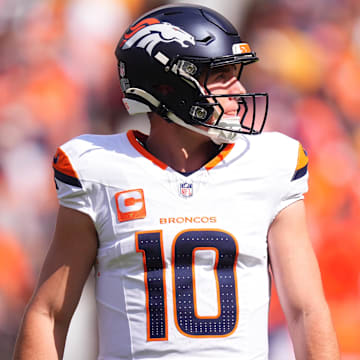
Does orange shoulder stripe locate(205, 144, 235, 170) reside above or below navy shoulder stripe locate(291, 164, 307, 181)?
above

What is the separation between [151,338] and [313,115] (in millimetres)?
2084

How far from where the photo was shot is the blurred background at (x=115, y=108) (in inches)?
133

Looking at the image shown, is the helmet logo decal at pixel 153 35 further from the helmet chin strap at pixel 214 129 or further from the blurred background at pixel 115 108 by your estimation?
the blurred background at pixel 115 108

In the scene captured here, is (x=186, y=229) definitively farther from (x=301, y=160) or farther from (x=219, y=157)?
(x=301, y=160)

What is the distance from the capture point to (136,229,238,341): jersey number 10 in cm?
162

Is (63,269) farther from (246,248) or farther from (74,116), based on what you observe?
(74,116)

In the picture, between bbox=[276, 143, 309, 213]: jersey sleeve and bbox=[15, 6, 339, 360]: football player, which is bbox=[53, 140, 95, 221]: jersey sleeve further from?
bbox=[276, 143, 309, 213]: jersey sleeve

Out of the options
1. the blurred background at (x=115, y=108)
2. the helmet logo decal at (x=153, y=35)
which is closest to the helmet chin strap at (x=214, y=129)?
the helmet logo decal at (x=153, y=35)

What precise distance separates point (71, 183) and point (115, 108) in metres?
1.81

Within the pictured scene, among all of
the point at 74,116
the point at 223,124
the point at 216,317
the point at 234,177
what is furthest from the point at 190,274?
the point at 74,116

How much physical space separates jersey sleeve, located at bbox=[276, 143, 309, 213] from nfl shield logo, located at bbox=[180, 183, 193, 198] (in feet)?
0.68

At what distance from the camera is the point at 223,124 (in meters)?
1.71

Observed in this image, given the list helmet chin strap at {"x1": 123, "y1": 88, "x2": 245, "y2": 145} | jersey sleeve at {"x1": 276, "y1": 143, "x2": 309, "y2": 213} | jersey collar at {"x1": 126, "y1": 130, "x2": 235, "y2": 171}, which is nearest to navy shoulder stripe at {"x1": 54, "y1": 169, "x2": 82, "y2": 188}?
jersey collar at {"x1": 126, "y1": 130, "x2": 235, "y2": 171}

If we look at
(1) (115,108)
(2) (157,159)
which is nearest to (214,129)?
(2) (157,159)
